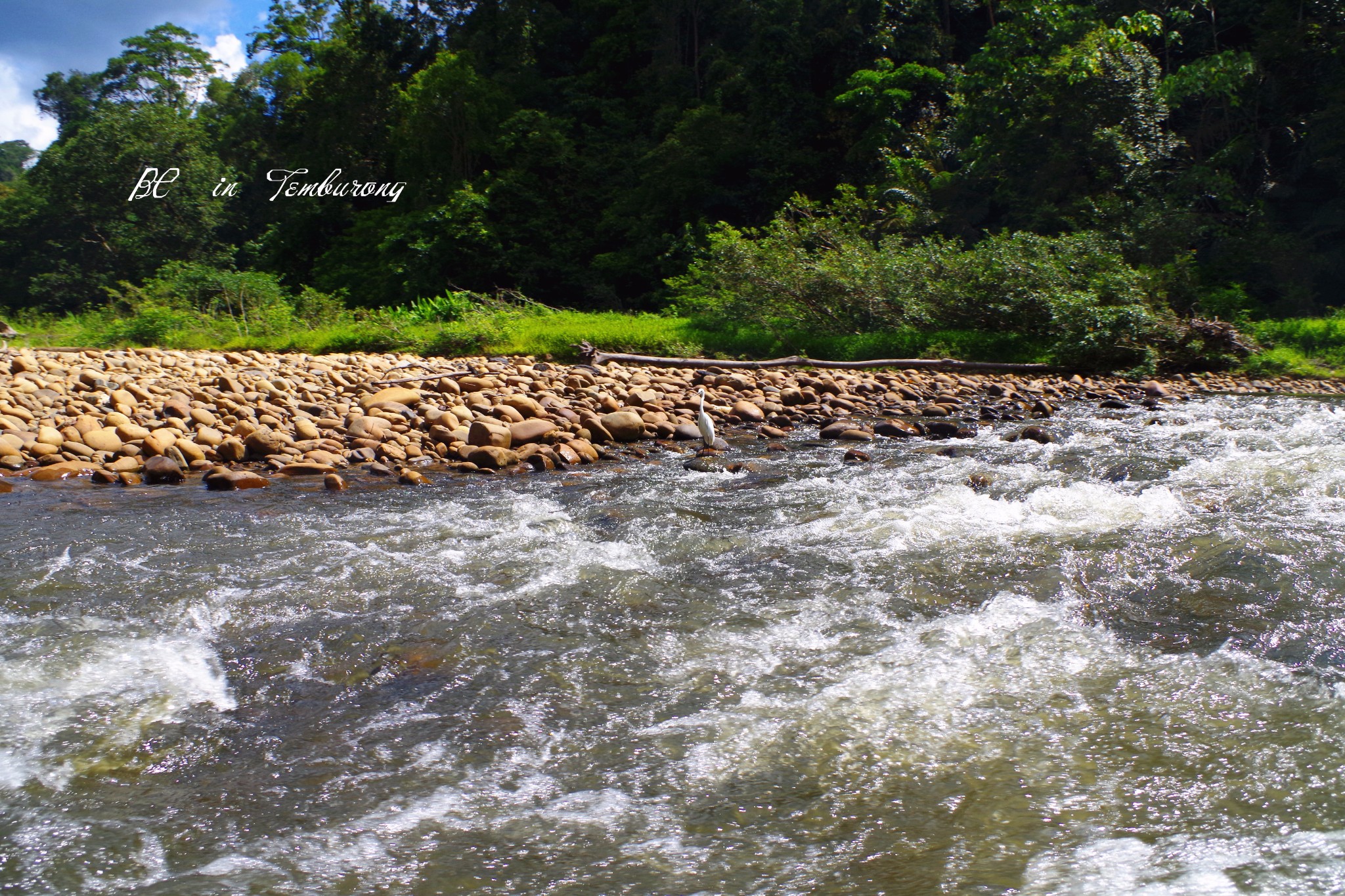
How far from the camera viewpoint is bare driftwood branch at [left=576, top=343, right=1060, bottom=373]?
39.3ft

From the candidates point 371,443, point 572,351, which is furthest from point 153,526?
point 572,351

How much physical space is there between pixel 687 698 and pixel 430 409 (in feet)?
19.9

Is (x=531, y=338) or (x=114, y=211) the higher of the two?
(x=114, y=211)

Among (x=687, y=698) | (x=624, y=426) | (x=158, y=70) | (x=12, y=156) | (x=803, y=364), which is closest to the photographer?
(x=687, y=698)

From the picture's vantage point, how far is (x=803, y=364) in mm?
12406

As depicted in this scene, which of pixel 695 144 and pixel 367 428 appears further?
pixel 695 144

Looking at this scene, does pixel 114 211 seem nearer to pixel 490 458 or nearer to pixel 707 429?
pixel 490 458

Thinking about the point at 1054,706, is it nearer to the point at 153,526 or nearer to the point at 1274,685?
the point at 1274,685

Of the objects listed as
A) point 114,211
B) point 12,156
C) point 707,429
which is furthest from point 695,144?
point 12,156

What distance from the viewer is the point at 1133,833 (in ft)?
7.85

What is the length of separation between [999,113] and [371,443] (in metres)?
15.0

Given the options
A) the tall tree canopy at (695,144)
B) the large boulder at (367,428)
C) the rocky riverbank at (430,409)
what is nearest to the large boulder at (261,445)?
the rocky riverbank at (430,409)

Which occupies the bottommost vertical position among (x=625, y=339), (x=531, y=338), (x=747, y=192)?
(x=625, y=339)

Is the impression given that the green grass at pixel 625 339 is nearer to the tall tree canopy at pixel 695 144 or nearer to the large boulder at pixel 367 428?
the tall tree canopy at pixel 695 144
